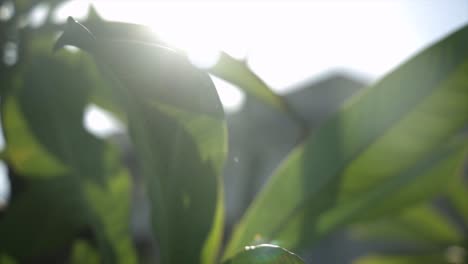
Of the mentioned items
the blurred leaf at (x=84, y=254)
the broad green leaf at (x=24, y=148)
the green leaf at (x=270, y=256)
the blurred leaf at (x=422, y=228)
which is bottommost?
the blurred leaf at (x=84, y=254)

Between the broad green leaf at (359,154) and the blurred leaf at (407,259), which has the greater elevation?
the broad green leaf at (359,154)

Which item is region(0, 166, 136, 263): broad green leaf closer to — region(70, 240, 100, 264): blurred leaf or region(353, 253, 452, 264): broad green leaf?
region(70, 240, 100, 264): blurred leaf

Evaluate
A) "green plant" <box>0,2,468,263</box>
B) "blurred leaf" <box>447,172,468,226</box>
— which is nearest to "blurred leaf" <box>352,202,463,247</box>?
"blurred leaf" <box>447,172,468,226</box>

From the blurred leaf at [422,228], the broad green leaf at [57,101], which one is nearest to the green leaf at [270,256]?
the broad green leaf at [57,101]

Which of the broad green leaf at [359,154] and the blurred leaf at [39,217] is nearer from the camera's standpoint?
the broad green leaf at [359,154]

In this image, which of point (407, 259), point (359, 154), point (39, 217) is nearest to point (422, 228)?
point (407, 259)

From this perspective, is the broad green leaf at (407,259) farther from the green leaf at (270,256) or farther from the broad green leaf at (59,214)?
the green leaf at (270,256)

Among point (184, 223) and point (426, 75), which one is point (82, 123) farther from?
point (426, 75)

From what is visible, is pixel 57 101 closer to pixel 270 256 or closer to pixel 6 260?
pixel 6 260
